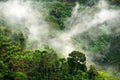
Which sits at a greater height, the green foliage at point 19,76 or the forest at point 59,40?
the forest at point 59,40

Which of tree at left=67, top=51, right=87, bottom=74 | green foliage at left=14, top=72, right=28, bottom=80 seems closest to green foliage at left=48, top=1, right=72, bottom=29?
tree at left=67, top=51, right=87, bottom=74

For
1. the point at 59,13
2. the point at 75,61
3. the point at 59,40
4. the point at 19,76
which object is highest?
the point at 59,13

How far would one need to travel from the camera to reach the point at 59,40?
101375 millimetres

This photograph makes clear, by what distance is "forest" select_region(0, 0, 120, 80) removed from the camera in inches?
2530

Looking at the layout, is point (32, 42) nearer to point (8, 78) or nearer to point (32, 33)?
point (32, 33)

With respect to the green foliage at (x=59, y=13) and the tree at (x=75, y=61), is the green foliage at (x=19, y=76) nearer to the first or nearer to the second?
the tree at (x=75, y=61)

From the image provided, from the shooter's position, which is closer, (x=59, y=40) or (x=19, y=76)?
(x=19, y=76)

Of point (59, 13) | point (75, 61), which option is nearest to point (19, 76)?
point (75, 61)

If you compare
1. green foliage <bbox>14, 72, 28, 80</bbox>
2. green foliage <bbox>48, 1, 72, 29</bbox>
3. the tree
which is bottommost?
green foliage <bbox>14, 72, 28, 80</bbox>

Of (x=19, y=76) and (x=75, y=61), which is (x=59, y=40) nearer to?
(x=75, y=61)

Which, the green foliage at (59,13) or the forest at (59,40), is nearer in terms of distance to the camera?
the forest at (59,40)

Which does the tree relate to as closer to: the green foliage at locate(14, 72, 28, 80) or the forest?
the forest

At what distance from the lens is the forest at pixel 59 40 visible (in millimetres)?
64250

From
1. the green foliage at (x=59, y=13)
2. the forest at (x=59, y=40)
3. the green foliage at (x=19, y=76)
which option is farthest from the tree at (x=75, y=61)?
the green foliage at (x=59, y=13)
